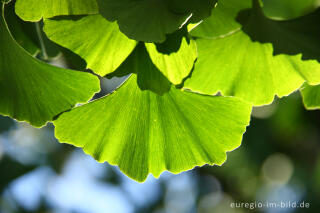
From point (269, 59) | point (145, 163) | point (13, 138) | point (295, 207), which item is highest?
point (269, 59)

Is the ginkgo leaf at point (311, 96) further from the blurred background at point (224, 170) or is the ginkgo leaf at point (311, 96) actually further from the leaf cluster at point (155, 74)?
the blurred background at point (224, 170)

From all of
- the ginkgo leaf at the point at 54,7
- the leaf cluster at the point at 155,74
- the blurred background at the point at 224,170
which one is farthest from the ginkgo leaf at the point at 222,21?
the blurred background at the point at 224,170

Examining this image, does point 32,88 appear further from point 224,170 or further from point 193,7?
point 224,170

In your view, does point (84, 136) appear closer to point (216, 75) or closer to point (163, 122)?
point (163, 122)

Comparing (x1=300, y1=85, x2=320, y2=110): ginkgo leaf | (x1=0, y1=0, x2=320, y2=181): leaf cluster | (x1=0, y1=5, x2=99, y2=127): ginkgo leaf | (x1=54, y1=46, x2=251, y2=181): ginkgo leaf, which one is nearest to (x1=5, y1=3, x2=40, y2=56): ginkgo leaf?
(x1=0, y1=0, x2=320, y2=181): leaf cluster

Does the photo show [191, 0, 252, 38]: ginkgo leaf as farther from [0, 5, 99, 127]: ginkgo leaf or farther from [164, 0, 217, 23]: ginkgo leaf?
[0, 5, 99, 127]: ginkgo leaf

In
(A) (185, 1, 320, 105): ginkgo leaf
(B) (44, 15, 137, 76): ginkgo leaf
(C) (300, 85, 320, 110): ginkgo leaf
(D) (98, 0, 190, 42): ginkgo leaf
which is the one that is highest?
(D) (98, 0, 190, 42): ginkgo leaf

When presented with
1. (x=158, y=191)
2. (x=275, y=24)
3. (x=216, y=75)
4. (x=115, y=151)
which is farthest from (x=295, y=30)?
(x=158, y=191)
